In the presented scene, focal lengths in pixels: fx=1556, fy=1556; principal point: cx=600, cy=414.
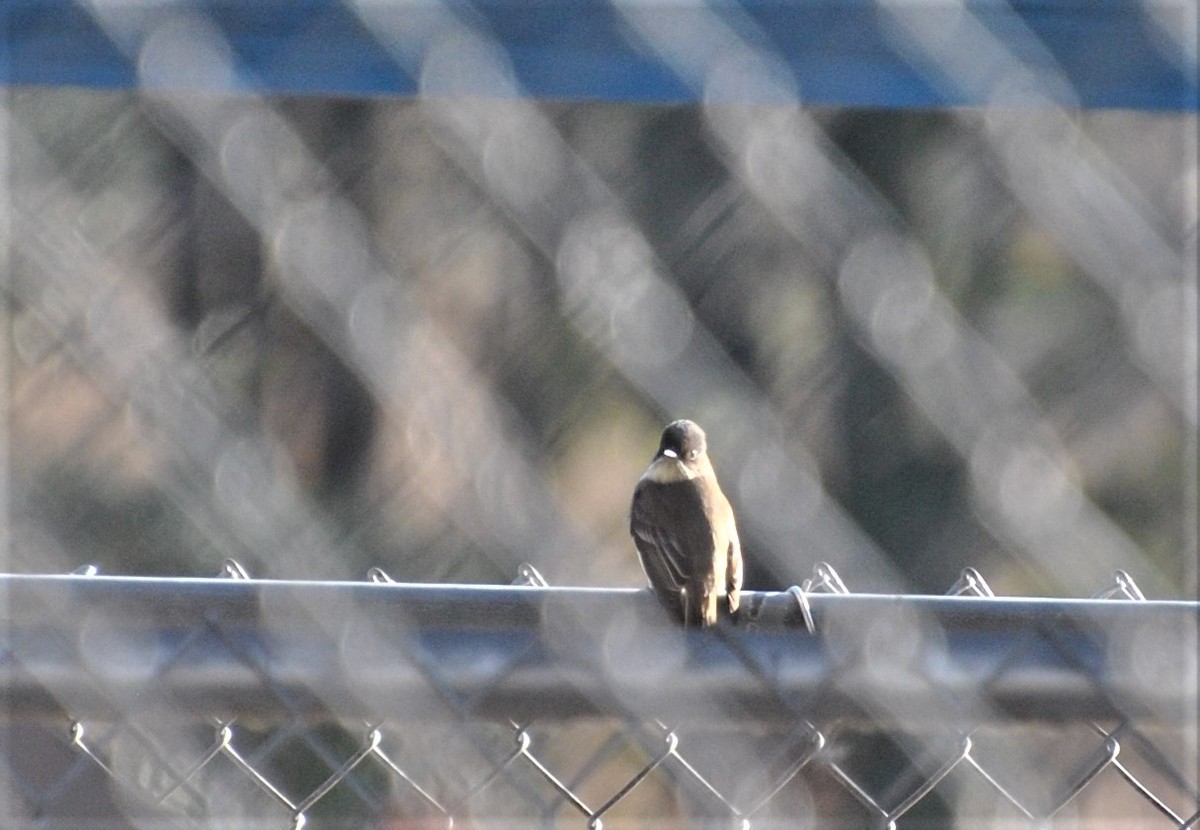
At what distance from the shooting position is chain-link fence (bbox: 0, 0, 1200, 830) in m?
0.85

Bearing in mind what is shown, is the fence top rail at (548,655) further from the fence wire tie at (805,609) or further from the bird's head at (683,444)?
the bird's head at (683,444)

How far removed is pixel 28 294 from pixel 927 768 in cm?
282

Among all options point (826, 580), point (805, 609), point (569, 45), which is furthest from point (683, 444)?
point (569, 45)

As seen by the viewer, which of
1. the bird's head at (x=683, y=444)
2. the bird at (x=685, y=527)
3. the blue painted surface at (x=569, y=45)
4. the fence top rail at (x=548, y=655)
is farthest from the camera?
the bird's head at (x=683, y=444)

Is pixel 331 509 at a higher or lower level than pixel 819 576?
higher

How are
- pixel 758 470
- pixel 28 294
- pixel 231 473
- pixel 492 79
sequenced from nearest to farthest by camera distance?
pixel 492 79, pixel 231 473, pixel 758 470, pixel 28 294

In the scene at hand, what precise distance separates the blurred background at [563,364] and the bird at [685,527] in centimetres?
119

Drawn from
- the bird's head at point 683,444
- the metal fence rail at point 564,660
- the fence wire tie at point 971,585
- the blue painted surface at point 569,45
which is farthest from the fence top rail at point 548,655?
the bird's head at point 683,444

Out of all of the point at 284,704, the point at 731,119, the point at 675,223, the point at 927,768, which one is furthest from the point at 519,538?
the point at 731,119

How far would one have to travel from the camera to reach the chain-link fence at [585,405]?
0.85 metres

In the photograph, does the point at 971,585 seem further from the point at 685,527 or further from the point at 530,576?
the point at 685,527

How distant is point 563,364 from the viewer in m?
5.20

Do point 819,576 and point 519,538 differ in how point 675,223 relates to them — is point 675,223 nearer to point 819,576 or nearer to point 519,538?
point 519,538

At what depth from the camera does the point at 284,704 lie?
125 cm
